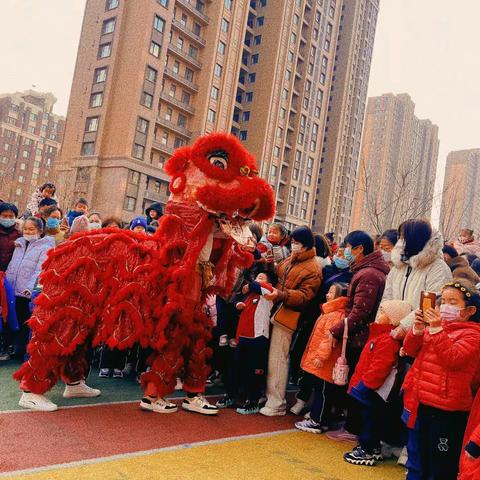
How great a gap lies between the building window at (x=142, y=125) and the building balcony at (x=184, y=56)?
6399 mm

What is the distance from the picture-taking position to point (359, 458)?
3887mm

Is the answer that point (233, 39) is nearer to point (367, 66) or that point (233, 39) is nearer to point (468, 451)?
point (367, 66)

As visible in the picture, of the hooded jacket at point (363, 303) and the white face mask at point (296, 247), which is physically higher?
the white face mask at point (296, 247)

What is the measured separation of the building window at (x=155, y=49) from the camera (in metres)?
34.0

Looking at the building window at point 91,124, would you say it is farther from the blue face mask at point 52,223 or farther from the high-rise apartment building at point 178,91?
the blue face mask at point 52,223

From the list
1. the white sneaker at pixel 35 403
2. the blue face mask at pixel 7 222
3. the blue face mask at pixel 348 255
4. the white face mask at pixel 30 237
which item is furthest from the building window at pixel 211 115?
the white sneaker at pixel 35 403

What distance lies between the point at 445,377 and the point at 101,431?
2.70 meters

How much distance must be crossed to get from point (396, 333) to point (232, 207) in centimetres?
177

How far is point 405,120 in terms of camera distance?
7144 centimetres

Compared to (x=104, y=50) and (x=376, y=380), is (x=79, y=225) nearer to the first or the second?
(x=376, y=380)

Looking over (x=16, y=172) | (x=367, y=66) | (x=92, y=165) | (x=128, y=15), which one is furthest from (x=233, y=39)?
(x=16, y=172)

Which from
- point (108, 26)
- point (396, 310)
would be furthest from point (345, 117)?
point (396, 310)

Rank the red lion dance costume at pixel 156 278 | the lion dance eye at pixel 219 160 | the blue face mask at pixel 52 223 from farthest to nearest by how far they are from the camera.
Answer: the blue face mask at pixel 52 223
the lion dance eye at pixel 219 160
the red lion dance costume at pixel 156 278

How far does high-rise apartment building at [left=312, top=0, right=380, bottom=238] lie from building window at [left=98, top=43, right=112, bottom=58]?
103 ft
